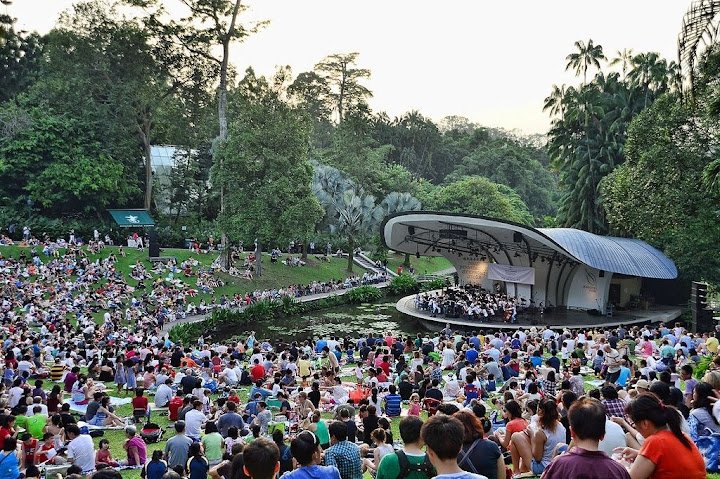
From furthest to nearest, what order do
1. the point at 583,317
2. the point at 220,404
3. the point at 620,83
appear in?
the point at 620,83 → the point at 583,317 → the point at 220,404

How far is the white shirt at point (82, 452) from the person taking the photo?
8406 mm

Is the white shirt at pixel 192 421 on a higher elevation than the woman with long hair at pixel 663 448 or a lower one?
lower

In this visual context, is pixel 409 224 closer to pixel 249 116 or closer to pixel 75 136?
pixel 249 116

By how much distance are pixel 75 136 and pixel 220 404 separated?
3312 centimetres

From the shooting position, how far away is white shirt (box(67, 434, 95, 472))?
8406 mm

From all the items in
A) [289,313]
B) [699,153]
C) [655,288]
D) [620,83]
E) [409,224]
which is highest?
[620,83]

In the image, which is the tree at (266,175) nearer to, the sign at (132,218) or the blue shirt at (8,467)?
the sign at (132,218)

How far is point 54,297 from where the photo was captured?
28375mm

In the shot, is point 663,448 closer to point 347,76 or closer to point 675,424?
point 675,424

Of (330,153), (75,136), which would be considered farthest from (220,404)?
(330,153)

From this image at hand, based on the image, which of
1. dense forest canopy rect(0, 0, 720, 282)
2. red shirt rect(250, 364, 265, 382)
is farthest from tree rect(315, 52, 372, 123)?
red shirt rect(250, 364, 265, 382)

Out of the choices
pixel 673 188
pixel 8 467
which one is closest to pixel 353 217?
pixel 673 188

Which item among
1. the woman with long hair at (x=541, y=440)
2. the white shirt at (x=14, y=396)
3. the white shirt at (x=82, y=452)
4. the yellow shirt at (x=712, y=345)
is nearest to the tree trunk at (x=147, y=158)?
the white shirt at (x=14, y=396)

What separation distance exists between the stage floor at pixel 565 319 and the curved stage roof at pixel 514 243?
193cm
